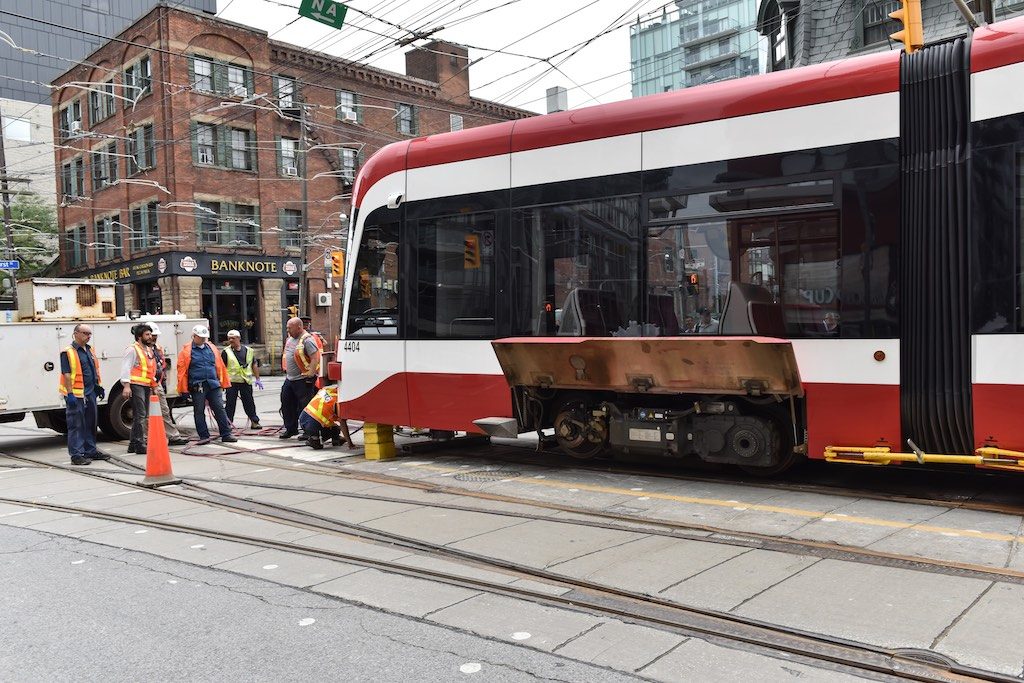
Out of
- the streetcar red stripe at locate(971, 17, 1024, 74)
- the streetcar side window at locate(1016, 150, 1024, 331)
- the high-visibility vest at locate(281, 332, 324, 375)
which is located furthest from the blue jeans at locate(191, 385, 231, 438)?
the streetcar red stripe at locate(971, 17, 1024, 74)

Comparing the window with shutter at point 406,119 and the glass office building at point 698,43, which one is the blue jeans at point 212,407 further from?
the glass office building at point 698,43

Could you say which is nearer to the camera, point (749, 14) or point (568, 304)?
point (568, 304)

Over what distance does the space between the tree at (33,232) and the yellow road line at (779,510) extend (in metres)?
37.5

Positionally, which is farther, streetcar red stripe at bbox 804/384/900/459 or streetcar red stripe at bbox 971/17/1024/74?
streetcar red stripe at bbox 804/384/900/459

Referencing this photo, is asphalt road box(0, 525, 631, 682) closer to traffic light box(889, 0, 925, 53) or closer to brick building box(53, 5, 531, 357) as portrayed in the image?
traffic light box(889, 0, 925, 53)

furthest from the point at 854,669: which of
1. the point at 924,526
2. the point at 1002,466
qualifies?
the point at 1002,466

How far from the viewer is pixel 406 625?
14.2 ft

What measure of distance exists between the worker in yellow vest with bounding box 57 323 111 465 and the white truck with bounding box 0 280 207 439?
1827 millimetres

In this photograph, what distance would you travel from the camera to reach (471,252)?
8.62 metres

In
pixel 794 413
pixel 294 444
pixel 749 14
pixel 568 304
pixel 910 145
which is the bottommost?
pixel 294 444

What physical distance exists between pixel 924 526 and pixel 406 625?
12.4 feet

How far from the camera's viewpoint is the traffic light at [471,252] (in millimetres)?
8578

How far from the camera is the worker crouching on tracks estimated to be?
1112 cm

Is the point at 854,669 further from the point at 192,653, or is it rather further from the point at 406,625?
the point at 192,653
